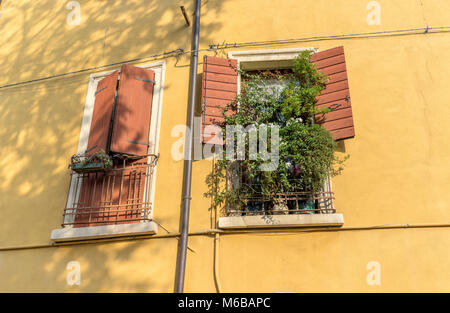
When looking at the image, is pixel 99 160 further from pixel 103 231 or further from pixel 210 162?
pixel 210 162

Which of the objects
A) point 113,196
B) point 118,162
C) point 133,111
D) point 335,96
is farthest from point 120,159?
point 335,96

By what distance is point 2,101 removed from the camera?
7156 millimetres

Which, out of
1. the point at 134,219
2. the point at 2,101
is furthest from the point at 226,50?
the point at 2,101

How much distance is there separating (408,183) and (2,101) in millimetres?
6597

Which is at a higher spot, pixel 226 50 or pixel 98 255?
pixel 226 50

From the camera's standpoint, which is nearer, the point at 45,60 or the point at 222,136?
the point at 222,136

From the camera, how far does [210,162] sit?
5.62 metres

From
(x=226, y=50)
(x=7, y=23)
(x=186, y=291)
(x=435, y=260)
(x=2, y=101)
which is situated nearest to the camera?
(x=435, y=260)

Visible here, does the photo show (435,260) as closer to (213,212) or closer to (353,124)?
(353,124)

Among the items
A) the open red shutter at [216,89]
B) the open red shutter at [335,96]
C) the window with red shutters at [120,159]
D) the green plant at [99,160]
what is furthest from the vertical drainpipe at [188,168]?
the open red shutter at [335,96]

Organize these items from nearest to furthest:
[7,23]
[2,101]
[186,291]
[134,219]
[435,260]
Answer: [435,260], [186,291], [134,219], [2,101], [7,23]

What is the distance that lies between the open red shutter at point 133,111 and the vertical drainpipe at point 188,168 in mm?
640

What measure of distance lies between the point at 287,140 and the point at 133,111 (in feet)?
7.45

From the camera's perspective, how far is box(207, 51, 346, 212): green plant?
5.17 m
